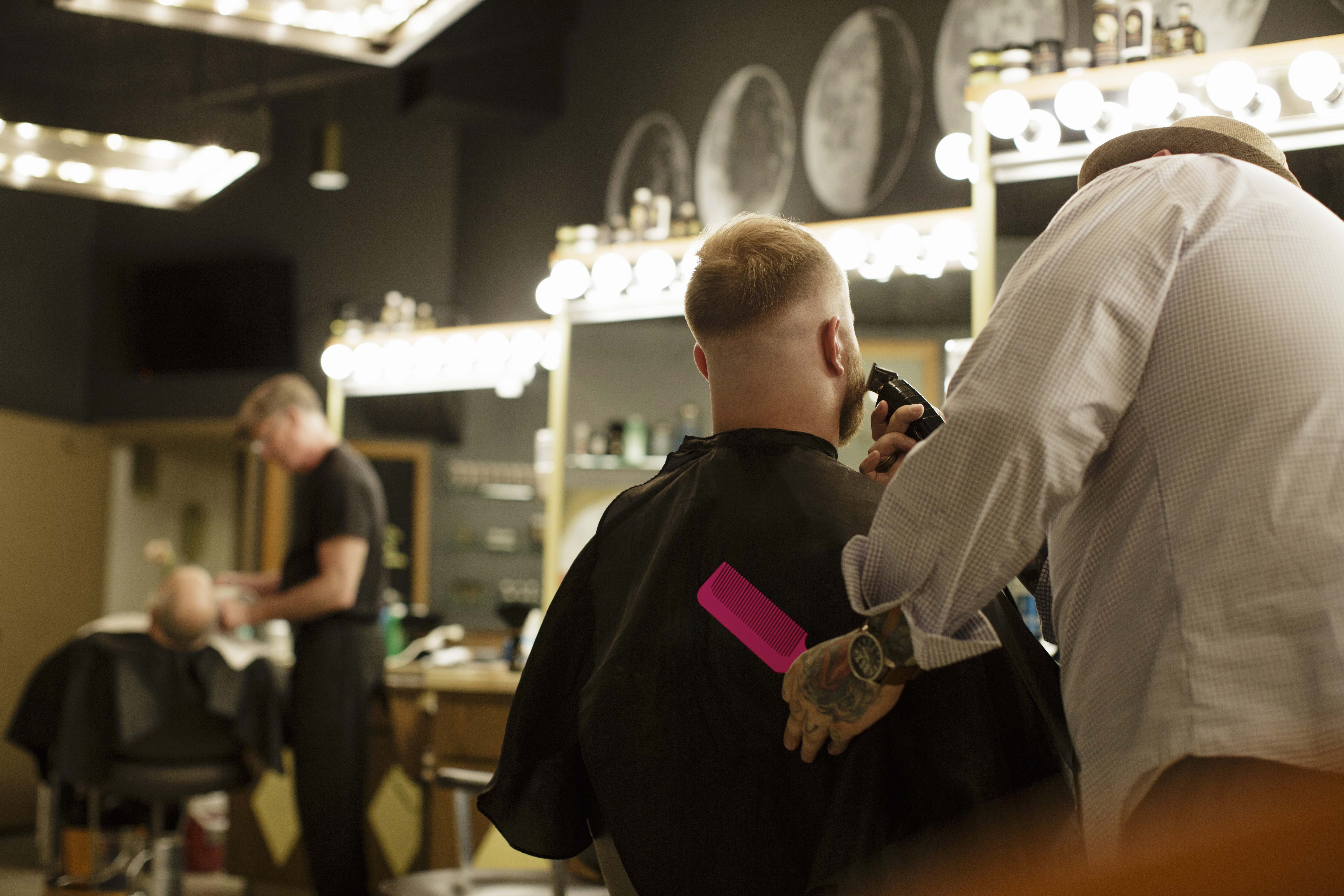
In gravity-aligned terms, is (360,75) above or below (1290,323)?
above

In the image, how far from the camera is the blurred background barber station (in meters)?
2.96

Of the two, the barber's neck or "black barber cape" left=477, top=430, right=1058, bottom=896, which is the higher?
the barber's neck

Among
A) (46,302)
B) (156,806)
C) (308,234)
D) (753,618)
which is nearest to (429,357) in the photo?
(308,234)

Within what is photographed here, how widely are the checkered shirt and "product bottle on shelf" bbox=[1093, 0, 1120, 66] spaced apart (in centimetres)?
190

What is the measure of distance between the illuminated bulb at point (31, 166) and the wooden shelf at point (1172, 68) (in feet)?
10.8

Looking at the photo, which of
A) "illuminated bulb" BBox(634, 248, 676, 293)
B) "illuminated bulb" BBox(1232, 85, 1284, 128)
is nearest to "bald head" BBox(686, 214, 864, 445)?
"illuminated bulb" BBox(1232, 85, 1284, 128)

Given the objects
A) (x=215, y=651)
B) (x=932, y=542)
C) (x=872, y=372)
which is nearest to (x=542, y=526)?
(x=215, y=651)

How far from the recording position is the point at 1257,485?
0.85 meters

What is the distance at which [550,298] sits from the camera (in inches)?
161

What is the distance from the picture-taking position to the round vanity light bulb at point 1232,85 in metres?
2.42

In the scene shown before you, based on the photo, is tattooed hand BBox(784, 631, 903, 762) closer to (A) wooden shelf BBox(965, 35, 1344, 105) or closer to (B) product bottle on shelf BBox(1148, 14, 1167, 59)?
(A) wooden shelf BBox(965, 35, 1344, 105)

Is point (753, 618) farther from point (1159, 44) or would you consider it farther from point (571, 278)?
point (571, 278)

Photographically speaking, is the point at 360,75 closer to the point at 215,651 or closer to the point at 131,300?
the point at 131,300

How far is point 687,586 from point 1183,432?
47 cm
